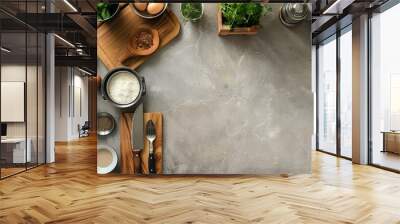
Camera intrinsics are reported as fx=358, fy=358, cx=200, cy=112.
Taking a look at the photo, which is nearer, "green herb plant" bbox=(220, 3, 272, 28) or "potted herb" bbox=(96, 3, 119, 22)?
"green herb plant" bbox=(220, 3, 272, 28)

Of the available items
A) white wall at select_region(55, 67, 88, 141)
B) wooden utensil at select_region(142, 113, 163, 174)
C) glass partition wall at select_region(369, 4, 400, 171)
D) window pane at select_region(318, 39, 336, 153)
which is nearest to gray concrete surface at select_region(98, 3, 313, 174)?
wooden utensil at select_region(142, 113, 163, 174)

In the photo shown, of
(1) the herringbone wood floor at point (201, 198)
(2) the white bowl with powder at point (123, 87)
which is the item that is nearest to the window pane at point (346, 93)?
(1) the herringbone wood floor at point (201, 198)

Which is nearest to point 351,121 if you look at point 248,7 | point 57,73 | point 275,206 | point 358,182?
point 358,182

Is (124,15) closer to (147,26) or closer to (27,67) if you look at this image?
(147,26)

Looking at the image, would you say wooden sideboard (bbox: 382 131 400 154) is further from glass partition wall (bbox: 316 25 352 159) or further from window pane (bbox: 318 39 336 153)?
window pane (bbox: 318 39 336 153)

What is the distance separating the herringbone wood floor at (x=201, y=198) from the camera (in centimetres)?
325

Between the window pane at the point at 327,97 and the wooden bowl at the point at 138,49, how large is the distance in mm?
5061

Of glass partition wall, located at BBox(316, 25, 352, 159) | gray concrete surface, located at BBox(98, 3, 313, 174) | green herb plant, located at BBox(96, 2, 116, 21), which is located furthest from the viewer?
glass partition wall, located at BBox(316, 25, 352, 159)

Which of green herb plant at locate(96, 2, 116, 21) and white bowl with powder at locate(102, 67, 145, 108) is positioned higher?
green herb plant at locate(96, 2, 116, 21)

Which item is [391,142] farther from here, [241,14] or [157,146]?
[157,146]

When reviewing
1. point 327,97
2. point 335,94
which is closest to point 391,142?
point 335,94

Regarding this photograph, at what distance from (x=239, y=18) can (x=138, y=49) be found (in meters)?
1.52

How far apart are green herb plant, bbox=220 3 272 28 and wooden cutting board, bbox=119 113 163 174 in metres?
1.69

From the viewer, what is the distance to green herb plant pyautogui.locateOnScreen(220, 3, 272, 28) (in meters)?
4.89
